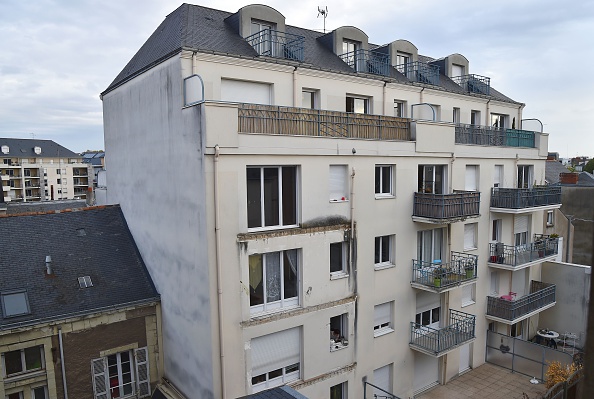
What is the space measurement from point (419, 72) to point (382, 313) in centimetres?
1292

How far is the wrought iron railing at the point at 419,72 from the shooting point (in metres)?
21.9

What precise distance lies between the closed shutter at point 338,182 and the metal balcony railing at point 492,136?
280 inches

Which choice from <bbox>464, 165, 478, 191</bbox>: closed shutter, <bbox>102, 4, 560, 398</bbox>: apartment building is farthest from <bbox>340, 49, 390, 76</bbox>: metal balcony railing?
<bbox>464, 165, 478, 191</bbox>: closed shutter

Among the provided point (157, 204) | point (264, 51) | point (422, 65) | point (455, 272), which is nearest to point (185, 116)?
point (157, 204)

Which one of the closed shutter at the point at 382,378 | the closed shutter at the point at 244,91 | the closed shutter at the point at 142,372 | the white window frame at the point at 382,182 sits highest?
the closed shutter at the point at 244,91

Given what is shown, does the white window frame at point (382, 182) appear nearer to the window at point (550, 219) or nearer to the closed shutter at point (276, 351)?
the closed shutter at point (276, 351)

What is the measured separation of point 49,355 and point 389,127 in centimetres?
1424

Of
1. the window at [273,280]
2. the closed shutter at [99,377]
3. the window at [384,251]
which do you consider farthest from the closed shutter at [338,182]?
the closed shutter at [99,377]

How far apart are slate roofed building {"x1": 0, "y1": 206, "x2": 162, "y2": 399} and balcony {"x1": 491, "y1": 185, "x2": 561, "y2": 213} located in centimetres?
1615

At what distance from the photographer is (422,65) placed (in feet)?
73.3

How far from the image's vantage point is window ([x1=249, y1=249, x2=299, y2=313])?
13.2 metres

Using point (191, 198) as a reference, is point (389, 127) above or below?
above

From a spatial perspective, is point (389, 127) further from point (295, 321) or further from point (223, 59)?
point (295, 321)

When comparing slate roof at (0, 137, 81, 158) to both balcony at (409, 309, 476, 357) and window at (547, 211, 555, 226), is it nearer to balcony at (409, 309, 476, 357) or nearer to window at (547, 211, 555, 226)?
balcony at (409, 309, 476, 357)
